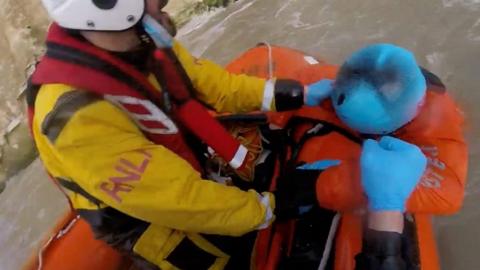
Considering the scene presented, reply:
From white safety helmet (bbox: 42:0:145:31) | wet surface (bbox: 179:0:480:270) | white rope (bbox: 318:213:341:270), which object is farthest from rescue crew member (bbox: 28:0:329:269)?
wet surface (bbox: 179:0:480:270)

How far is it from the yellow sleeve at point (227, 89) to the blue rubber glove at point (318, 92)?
0.11 m

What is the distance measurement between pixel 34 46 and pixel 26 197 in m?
1.50

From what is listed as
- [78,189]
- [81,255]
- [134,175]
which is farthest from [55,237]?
[134,175]

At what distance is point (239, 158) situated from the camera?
1.77 meters

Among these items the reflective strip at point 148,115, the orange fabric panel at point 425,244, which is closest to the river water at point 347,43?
the orange fabric panel at point 425,244

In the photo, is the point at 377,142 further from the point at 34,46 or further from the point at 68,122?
the point at 34,46

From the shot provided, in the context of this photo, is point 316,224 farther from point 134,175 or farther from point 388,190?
point 134,175

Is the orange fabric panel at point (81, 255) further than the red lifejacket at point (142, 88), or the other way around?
the orange fabric panel at point (81, 255)

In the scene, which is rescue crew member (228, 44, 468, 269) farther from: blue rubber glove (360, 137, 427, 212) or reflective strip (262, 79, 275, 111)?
reflective strip (262, 79, 275, 111)

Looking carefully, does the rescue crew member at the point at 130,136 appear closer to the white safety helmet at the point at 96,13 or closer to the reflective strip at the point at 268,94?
the white safety helmet at the point at 96,13

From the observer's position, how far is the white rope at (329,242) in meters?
1.64

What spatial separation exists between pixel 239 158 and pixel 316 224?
0.91ft

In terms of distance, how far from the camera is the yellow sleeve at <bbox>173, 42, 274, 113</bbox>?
1.89m

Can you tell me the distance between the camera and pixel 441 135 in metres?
1.62
